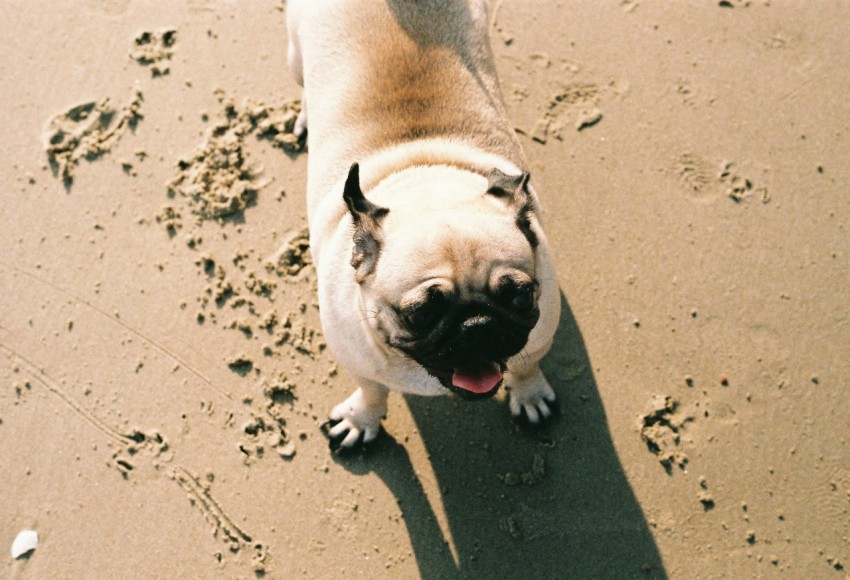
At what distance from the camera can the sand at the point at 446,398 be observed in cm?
432

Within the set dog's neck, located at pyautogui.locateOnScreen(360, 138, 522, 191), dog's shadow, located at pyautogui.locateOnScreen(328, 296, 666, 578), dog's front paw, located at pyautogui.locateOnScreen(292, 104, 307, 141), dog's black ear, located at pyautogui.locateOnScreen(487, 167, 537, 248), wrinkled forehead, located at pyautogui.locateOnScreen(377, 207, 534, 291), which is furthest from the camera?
dog's front paw, located at pyautogui.locateOnScreen(292, 104, 307, 141)

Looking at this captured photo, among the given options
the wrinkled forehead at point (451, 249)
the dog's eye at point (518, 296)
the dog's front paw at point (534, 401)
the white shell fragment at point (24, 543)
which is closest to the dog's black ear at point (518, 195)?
the wrinkled forehead at point (451, 249)

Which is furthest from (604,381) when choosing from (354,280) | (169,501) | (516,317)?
(169,501)

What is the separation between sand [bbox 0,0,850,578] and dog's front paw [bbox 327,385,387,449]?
130 millimetres

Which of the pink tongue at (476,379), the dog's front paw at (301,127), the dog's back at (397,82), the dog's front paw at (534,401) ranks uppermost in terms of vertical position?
the dog's back at (397,82)

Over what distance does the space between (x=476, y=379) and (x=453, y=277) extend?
23.9 inches

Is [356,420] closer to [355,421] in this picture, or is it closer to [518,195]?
[355,421]

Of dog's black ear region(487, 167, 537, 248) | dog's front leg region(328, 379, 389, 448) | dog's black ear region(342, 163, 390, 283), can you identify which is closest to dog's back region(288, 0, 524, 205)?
dog's black ear region(487, 167, 537, 248)

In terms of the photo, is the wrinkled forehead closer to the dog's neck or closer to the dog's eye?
the dog's eye

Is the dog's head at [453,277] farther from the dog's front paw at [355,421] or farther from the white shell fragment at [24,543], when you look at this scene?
the white shell fragment at [24,543]

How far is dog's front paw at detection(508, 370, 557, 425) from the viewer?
14.5 ft

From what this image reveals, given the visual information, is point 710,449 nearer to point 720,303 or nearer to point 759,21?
point 720,303

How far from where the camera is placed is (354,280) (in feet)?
11.6

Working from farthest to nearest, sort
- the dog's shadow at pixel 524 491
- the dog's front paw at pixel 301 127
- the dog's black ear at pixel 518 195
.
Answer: the dog's front paw at pixel 301 127
the dog's shadow at pixel 524 491
the dog's black ear at pixel 518 195
